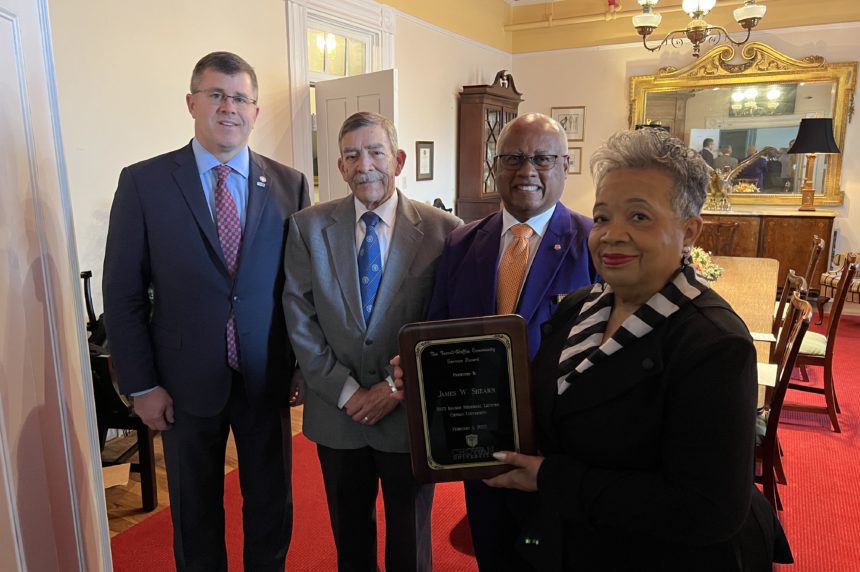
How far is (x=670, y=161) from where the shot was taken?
105 cm

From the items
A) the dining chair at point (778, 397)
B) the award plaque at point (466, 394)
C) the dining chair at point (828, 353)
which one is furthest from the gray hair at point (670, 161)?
the dining chair at point (828, 353)

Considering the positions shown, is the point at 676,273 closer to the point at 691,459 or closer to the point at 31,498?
the point at 691,459

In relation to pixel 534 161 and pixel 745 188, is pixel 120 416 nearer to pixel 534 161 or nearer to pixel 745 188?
pixel 534 161

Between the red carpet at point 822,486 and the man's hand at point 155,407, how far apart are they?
2389 millimetres

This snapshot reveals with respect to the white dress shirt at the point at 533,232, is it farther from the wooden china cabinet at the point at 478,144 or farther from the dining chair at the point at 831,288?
the dining chair at the point at 831,288

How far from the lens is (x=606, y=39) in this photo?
24.2ft

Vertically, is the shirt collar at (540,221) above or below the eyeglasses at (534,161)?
below

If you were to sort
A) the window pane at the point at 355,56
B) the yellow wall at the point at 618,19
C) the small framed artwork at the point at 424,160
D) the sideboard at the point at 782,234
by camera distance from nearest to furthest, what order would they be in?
1. the window pane at the point at 355,56
2. the small framed artwork at the point at 424,160
3. the sideboard at the point at 782,234
4. the yellow wall at the point at 618,19

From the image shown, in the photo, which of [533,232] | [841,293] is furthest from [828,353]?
[533,232]

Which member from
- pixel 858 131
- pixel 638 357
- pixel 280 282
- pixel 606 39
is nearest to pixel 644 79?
pixel 606 39

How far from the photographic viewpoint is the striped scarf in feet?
3.44

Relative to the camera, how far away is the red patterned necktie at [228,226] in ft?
6.11

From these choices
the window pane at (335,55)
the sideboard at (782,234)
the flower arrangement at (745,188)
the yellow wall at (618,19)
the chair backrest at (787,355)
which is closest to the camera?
the chair backrest at (787,355)

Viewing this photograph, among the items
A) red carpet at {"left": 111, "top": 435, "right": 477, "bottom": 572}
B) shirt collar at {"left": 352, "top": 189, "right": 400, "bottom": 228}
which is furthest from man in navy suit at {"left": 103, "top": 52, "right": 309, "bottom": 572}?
red carpet at {"left": 111, "top": 435, "right": 477, "bottom": 572}
